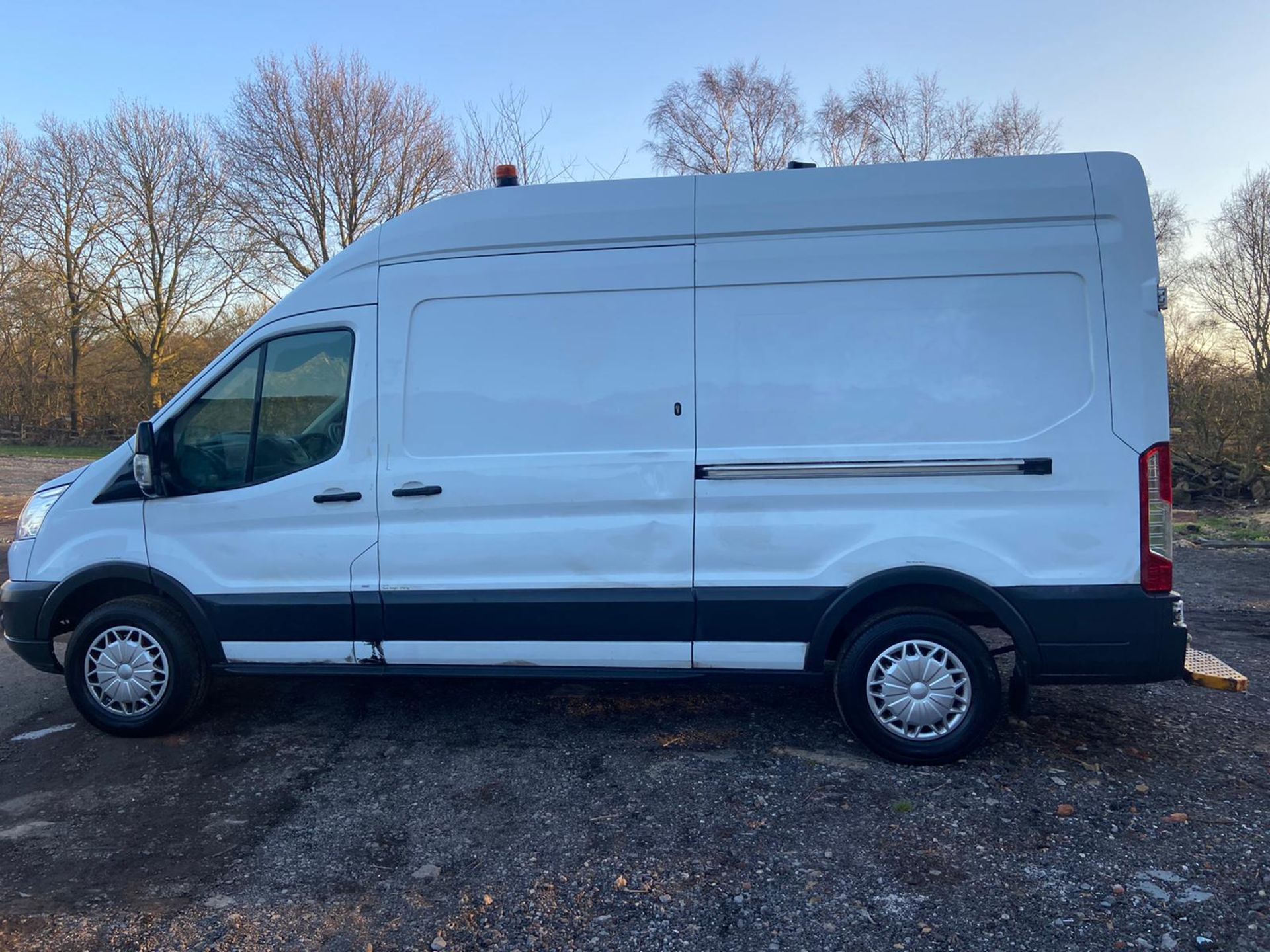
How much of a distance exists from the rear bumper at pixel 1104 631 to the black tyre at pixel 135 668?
13.0ft

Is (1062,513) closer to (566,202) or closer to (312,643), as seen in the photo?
(566,202)

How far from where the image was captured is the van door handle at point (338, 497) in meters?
4.25

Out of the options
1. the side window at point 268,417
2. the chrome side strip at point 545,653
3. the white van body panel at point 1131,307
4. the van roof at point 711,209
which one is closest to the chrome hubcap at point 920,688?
the chrome side strip at point 545,653

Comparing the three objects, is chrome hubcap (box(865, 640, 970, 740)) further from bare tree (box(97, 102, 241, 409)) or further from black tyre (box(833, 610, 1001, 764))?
bare tree (box(97, 102, 241, 409))

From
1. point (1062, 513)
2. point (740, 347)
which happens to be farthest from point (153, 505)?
point (1062, 513)

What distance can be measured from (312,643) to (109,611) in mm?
1068

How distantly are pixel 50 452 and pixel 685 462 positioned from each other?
97.8 feet

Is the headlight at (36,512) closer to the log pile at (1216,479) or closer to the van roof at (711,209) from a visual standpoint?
the van roof at (711,209)

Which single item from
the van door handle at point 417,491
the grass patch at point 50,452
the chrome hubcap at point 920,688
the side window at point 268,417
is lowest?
the chrome hubcap at point 920,688

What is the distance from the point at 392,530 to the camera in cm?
425

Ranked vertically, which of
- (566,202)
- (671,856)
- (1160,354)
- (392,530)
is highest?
(566,202)

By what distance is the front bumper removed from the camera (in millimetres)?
4539

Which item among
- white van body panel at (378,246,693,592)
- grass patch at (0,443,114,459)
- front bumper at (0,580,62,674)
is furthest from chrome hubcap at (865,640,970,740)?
grass patch at (0,443,114,459)

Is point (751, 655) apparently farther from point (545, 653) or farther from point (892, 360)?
point (892, 360)
